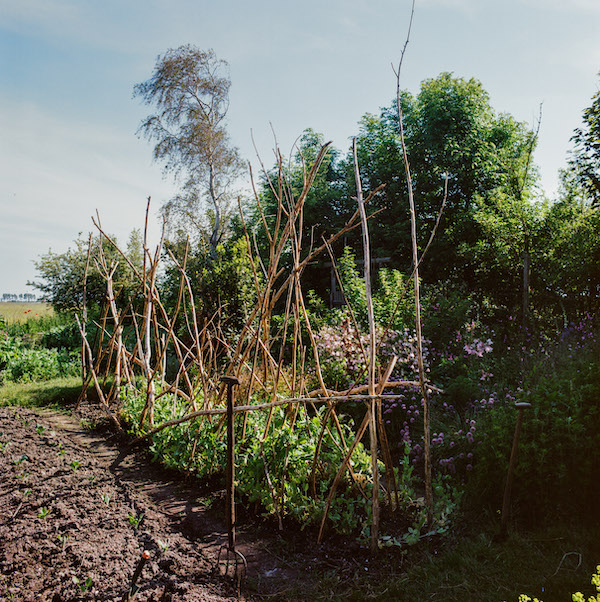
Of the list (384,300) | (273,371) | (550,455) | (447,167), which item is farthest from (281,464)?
(447,167)

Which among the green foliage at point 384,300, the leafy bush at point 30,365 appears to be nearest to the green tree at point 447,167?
the green foliage at point 384,300

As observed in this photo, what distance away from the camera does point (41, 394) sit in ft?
18.6

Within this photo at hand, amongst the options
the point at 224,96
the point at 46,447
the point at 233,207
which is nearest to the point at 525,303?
A: the point at 46,447

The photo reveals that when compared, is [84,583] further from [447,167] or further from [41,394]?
[447,167]

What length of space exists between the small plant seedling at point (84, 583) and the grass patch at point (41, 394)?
12.3 feet

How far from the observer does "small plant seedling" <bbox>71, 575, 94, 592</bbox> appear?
73.7 inches

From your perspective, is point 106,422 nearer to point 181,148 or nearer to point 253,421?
point 253,421

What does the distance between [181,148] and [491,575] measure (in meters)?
13.7

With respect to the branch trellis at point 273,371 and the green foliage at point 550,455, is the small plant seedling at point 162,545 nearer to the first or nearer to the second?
the branch trellis at point 273,371

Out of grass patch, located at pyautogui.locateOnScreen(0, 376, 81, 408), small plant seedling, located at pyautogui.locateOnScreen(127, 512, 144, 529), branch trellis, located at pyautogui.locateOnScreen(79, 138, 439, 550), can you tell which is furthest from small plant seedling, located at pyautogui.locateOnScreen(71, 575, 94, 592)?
grass patch, located at pyautogui.locateOnScreen(0, 376, 81, 408)

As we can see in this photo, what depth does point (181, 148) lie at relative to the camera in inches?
544

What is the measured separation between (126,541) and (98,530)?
19cm

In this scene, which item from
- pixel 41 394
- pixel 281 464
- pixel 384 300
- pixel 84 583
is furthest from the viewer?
pixel 384 300

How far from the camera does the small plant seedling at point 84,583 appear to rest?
1.87 m
